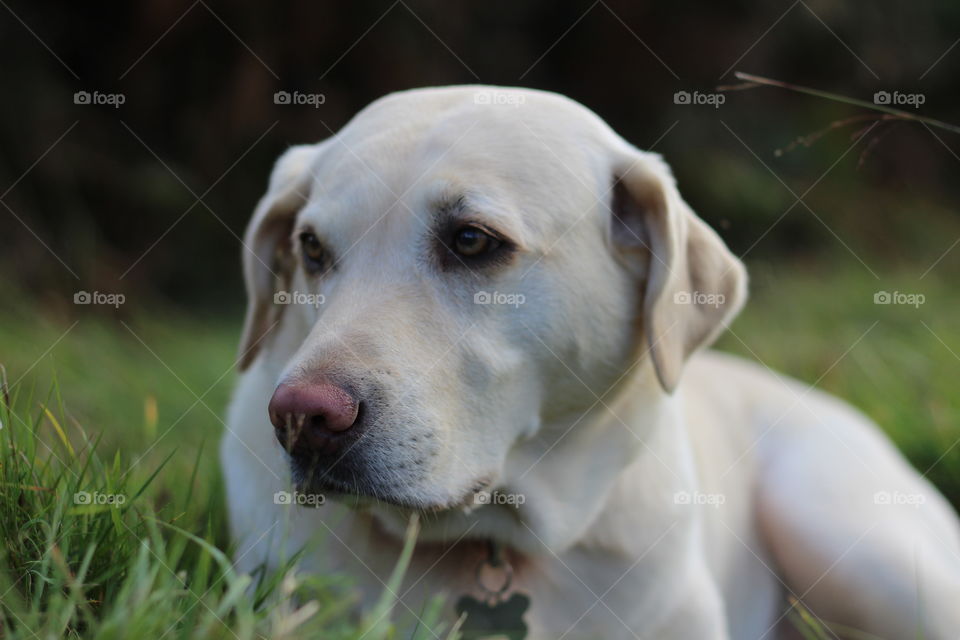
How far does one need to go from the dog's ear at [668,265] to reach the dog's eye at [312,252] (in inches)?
33.0

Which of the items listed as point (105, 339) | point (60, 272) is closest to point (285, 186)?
point (105, 339)

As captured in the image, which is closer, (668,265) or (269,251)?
(668,265)

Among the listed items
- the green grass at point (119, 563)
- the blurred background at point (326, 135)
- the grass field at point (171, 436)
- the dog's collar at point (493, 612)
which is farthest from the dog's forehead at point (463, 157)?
the blurred background at point (326, 135)

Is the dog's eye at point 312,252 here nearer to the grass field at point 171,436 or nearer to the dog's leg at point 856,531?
the grass field at point 171,436

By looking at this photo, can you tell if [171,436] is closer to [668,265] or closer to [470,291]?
[470,291]

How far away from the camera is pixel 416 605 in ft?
8.71

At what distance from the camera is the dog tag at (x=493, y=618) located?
2.59 metres

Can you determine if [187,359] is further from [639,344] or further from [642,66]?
[642,66]

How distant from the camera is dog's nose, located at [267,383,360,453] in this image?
2.12 m

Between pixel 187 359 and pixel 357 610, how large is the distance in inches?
157

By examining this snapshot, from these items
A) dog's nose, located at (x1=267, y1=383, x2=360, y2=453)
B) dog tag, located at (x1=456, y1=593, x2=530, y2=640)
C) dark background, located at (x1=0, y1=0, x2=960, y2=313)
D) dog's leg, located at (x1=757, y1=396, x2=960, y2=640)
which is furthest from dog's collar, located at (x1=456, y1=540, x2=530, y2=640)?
dark background, located at (x1=0, y1=0, x2=960, y2=313)

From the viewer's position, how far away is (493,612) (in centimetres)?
263

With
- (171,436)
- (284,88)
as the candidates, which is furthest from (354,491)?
(284,88)

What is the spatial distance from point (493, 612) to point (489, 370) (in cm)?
69
